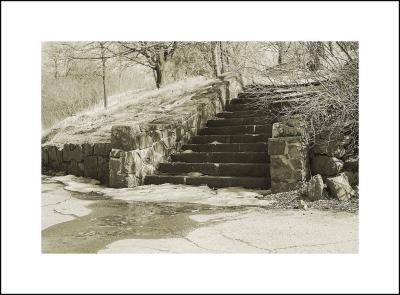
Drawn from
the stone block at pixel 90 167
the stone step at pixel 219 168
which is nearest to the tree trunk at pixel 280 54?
the stone step at pixel 219 168

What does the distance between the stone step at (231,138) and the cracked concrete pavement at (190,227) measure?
1127 millimetres

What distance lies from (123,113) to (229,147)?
172 centimetres

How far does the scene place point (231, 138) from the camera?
5.56m

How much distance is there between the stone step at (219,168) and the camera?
15.9 feet

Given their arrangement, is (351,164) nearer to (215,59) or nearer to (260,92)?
(260,92)

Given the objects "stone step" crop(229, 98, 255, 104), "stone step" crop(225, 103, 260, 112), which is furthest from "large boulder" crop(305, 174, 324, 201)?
"stone step" crop(229, 98, 255, 104)

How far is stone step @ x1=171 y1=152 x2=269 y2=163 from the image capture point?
5051mm

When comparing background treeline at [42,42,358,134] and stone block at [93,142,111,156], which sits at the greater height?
background treeline at [42,42,358,134]

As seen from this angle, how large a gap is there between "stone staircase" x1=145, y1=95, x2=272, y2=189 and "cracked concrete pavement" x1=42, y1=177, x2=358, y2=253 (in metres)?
0.40

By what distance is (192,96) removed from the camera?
6523mm

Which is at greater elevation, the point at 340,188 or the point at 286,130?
the point at 286,130

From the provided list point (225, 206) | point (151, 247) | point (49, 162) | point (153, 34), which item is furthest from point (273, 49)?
point (49, 162)

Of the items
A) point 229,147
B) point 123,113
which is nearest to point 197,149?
point 229,147

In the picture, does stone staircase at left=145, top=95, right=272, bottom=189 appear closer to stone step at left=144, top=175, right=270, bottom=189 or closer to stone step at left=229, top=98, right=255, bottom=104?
stone step at left=144, top=175, right=270, bottom=189
